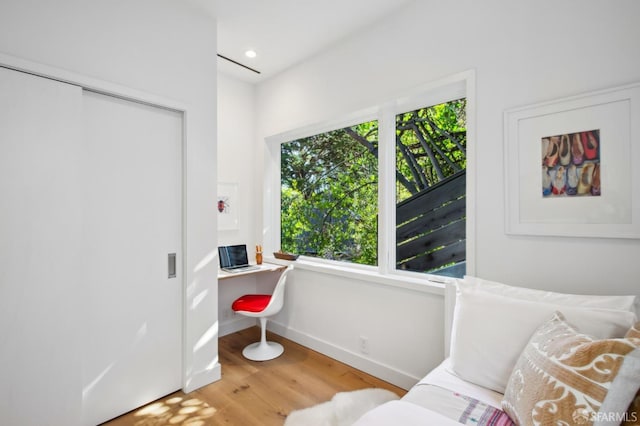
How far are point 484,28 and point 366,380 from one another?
255cm

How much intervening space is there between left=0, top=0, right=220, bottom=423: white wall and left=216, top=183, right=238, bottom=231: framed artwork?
907mm

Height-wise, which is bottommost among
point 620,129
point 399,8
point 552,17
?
point 620,129

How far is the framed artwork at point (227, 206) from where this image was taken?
335 centimetres

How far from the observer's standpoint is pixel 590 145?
1.58 m

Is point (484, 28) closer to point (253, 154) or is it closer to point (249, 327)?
point (253, 154)

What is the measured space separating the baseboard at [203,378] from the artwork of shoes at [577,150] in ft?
8.90

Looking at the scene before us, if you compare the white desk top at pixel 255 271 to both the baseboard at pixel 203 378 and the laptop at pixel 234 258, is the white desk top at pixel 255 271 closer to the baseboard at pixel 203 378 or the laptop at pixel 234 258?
the laptop at pixel 234 258

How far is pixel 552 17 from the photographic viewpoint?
1688 mm

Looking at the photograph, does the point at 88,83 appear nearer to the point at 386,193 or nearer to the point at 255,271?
the point at 255,271

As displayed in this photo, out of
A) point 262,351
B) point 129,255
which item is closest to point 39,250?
point 129,255

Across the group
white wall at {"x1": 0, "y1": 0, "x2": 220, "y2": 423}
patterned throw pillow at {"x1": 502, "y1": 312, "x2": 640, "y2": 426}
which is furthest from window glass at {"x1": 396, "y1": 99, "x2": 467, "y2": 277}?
white wall at {"x1": 0, "y1": 0, "x2": 220, "y2": 423}

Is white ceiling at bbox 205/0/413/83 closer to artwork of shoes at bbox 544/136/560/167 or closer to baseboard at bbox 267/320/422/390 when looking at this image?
artwork of shoes at bbox 544/136/560/167

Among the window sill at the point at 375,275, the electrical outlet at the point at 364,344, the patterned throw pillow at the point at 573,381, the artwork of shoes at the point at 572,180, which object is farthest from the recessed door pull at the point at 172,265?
the artwork of shoes at the point at 572,180

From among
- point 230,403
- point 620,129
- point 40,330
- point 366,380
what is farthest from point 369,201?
point 40,330
